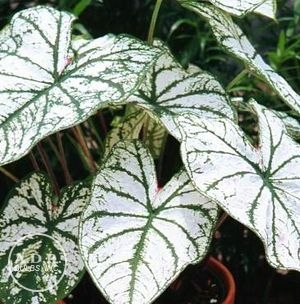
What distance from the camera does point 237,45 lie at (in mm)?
1168

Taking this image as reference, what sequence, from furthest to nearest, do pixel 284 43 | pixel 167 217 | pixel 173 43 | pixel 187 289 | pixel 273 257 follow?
pixel 173 43 → pixel 284 43 → pixel 187 289 → pixel 167 217 → pixel 273 257

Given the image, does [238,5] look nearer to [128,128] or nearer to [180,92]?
[180,92]

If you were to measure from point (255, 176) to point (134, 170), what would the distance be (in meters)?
0.20

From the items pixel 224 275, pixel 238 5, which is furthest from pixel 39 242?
pixel 238 5

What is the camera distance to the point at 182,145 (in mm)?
1001

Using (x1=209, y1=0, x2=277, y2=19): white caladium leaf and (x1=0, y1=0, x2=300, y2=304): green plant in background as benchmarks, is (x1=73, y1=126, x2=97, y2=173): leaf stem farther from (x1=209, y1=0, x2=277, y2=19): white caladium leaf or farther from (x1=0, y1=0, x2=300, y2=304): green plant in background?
(x1=209, y1=0, x2=277, y2=19): white caladium leaf

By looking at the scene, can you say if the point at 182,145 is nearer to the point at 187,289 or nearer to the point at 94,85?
the point at 94,85

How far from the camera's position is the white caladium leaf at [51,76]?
3.14ft

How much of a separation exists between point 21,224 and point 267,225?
0.42 meters

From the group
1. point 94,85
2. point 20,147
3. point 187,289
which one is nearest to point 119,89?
point 94,85

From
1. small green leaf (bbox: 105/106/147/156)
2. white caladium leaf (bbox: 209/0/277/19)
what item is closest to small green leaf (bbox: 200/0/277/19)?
white caladium leaf (bbox: 209/0/277/19)

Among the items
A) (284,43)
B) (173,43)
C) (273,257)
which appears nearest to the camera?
(273,257)

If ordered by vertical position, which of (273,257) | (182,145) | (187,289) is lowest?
(187,289)

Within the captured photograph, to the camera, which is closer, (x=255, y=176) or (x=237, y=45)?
(x=255, y=176)
